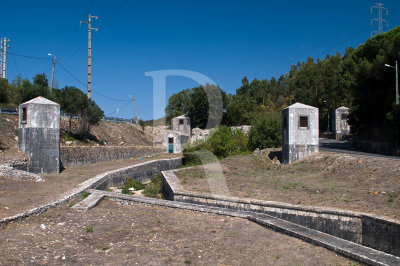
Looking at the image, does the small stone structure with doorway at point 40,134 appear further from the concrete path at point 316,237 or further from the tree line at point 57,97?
the tree line at point 57,97

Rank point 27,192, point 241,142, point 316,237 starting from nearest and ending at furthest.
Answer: point 316,237
point 27,192
point 241,142

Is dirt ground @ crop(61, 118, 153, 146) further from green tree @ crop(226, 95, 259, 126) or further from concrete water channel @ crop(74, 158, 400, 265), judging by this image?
concrete water channel @ crop(74, 158, 400, 265)

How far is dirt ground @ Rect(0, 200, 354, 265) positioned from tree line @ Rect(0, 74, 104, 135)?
64.4 feet

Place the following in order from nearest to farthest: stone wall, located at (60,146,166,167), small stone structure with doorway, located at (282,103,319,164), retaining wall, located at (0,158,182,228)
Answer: retaining wall, located at (0,158,182,228) → small stone structure with doorway, located at (282,103,319,164) → stone wall, located at (60,146,166,167)

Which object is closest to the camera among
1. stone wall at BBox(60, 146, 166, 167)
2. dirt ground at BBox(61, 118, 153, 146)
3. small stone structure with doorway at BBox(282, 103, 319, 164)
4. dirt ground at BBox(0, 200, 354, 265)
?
dirt ground at BBox(0, 200, 354, 265)

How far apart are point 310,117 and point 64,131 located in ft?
62.0

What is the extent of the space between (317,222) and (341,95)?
127ft

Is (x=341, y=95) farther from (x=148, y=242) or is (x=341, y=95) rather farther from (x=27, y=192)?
(x=148, y=242)

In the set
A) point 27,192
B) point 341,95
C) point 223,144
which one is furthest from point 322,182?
point 341,95

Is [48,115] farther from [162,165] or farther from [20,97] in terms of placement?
[20,97]

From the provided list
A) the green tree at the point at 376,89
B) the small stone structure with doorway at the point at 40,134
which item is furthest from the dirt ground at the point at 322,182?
the green tree at the point at 376,89

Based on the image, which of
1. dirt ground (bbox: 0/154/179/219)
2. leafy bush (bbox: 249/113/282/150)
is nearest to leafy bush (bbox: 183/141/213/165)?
leafy bush (bbox: 249/113/282/150)

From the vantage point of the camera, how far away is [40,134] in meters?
15.7

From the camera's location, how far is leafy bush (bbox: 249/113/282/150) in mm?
24547
